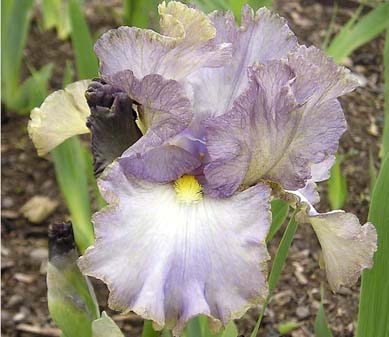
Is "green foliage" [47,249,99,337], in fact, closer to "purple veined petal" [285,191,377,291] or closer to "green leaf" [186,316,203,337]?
"green leaf" [186,316,203,337]

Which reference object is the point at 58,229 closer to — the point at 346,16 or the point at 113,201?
the point at 113,201

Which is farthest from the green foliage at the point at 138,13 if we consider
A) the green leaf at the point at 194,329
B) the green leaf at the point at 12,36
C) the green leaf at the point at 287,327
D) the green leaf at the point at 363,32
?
the green leaf at the point at 194,329

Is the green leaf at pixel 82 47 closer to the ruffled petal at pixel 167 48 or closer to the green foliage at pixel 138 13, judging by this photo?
the green foliage at pixel 138 13

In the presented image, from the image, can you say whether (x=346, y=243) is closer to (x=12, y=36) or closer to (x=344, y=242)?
(x=344, y=242)

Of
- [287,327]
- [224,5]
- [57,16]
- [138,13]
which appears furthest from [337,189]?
[57,16]

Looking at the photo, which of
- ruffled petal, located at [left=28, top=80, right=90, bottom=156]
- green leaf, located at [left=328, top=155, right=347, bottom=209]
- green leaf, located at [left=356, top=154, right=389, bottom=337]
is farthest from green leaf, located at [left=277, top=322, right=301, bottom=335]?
ruffled petal, located at [left=28, top=80, right=90, bottom=156]

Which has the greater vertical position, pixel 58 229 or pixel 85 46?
pixel 85 46

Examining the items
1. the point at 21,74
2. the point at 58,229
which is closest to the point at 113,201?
the point at 58,229
